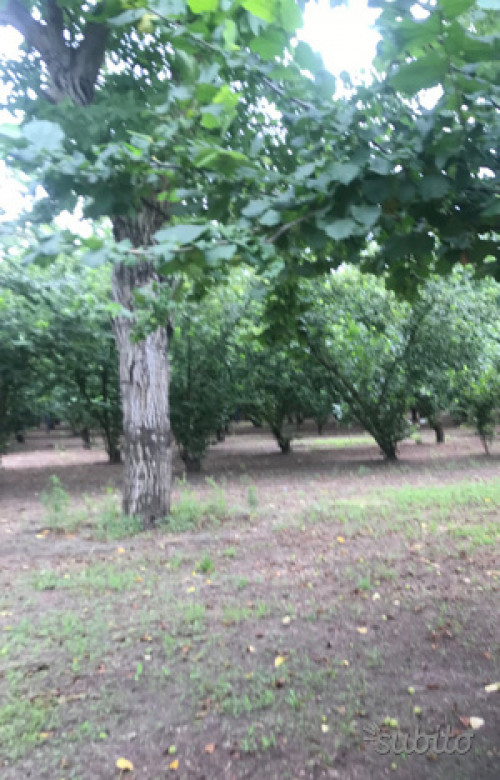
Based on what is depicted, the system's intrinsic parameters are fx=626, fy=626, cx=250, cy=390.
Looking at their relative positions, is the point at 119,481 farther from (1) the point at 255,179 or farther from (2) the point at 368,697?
(1) the point at 255,179

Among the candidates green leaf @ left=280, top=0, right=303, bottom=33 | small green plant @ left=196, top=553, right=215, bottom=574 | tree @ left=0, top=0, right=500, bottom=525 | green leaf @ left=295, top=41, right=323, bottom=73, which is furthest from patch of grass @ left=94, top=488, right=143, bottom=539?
green leaf @ left=280, top=0, right=303, bottom=33

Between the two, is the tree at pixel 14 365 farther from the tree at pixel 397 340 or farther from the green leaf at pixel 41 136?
the green leaf at pixel 41 136

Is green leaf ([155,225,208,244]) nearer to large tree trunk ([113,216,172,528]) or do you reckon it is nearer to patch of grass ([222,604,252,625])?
patch of grass ([222,604,252,625])

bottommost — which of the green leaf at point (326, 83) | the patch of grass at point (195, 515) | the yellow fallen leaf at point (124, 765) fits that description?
the yellow fallen leaf at point (124, 765)

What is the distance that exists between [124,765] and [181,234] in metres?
2.25

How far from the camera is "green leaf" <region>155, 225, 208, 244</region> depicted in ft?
7.08

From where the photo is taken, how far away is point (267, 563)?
5.94 meters

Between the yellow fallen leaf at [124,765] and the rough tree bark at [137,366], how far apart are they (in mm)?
4800

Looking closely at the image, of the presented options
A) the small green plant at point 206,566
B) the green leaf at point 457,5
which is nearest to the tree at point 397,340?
the small green plant at point 206,566

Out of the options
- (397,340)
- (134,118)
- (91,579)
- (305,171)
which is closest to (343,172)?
(305,171)

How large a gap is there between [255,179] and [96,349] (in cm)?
1057

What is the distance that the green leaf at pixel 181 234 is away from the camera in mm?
2158

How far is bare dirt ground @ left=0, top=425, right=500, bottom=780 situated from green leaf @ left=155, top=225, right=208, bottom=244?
7.18 ft

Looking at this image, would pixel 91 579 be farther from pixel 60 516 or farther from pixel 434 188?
pixel 434 188
